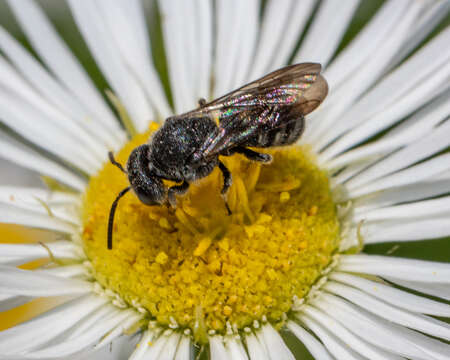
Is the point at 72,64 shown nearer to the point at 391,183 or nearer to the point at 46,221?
the point at 46,221

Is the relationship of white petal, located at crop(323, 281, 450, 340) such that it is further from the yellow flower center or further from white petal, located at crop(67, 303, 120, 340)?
white petal, located at crop(67, 303, 120, 340)

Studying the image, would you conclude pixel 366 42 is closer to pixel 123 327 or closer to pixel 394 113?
pixel 394 113

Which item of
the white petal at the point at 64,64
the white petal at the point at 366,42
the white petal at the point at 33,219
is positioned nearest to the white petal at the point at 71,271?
the white petal at the point at 33,219

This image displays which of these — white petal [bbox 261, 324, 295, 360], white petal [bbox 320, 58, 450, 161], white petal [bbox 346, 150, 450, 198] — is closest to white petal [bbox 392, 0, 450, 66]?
white petal [bbox 320, 58, 450, 161]

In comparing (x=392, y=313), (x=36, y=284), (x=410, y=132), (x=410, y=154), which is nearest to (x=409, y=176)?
(x=410, y=154)

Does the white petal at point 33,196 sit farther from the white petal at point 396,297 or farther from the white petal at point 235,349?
the white petal at point 396,297

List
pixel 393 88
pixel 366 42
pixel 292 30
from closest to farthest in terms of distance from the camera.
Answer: pixel 393 88 < pixel 366 42 < pixel 292 30
